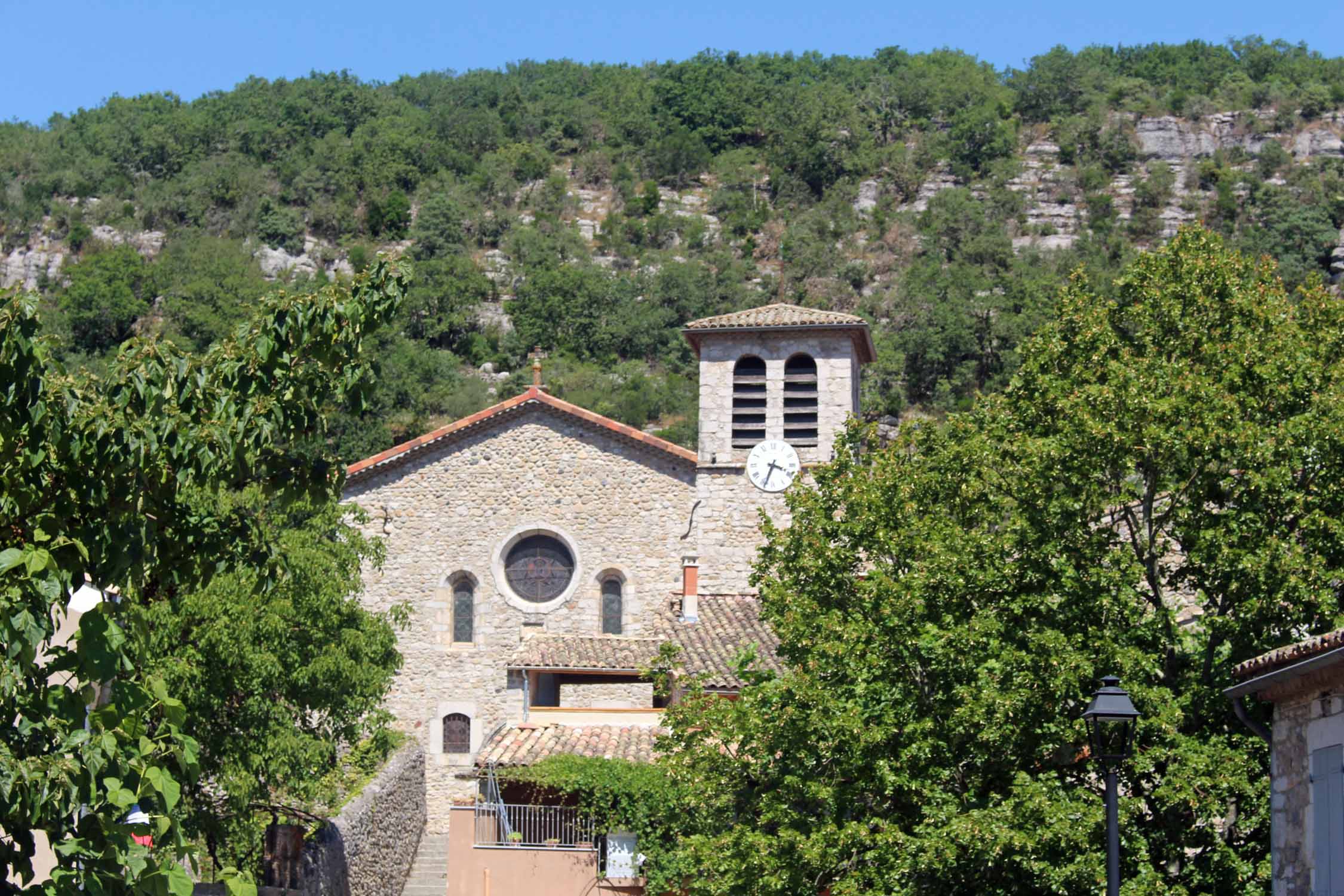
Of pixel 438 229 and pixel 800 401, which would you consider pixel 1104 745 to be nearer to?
pixel 800 401

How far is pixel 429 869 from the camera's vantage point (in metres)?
29.8

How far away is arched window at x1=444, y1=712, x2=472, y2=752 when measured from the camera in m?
33.4

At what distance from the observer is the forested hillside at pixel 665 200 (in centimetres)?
7750

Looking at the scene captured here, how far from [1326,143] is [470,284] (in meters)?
52.0

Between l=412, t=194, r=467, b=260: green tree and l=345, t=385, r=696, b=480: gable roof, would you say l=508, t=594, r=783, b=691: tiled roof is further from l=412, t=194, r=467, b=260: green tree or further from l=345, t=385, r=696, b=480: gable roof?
l=412, t=194, r=467, b=260: green tree

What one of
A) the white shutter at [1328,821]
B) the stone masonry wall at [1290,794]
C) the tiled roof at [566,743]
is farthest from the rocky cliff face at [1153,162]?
the white shutter at [1328,821]

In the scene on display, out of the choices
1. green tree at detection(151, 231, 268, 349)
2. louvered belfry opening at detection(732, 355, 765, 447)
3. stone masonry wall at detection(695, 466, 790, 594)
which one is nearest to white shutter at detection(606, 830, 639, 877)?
stone masonry wall at detection(695, 466, 790, 594)

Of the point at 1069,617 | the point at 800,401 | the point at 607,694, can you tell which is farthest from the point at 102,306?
the point at 1069,617

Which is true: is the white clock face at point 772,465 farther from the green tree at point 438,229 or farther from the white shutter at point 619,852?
the green tree at point 438,229

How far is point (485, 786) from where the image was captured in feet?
86.1

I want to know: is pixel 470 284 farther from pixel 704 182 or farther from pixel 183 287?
pixel 704 182

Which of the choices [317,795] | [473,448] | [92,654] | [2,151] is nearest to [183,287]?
[2,151]

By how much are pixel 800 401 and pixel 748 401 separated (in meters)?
1.05

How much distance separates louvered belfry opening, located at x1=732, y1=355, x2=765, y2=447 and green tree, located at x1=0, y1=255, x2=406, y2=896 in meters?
22.9
